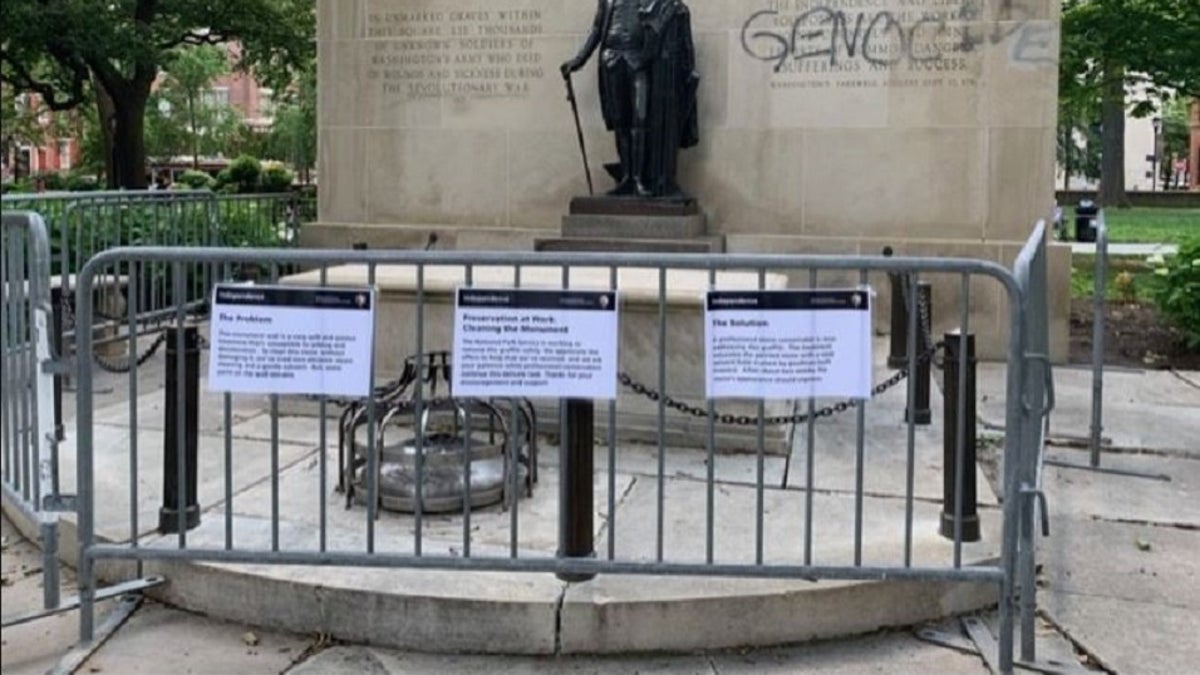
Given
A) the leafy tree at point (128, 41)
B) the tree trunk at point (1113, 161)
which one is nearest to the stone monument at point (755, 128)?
the leafy tree at point (128, 41)

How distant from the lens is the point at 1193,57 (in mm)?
14219

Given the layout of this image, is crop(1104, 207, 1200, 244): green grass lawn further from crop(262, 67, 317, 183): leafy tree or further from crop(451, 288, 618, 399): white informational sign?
crop(262, 67, 317, 183): leafy tree

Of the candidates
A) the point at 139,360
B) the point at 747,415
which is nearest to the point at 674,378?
the point at 747,415

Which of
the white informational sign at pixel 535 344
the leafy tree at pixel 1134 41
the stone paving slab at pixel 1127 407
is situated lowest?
the stone paving slab at pixel 1127 407

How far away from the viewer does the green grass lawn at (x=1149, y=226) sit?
25.8m

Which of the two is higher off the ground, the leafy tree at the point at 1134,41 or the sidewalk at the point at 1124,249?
the leafy tree at the point at 1134,41

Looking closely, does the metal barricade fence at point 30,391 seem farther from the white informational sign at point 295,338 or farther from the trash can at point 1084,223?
the trash can at point 1084,223

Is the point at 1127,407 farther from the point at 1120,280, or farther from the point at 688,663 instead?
the point at 1120,280

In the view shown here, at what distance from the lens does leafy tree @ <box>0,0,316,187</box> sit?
1748cm

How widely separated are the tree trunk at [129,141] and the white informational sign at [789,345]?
67.8ft

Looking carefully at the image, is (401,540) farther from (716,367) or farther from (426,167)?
(426,167)

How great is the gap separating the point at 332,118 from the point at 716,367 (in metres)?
9.11

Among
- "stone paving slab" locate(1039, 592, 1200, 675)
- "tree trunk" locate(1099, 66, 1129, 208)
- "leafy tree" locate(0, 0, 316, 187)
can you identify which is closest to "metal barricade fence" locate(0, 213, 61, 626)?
"stone paving slab" locate(1039, 592, 1200, 675)

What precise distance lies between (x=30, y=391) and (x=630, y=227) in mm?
6211
